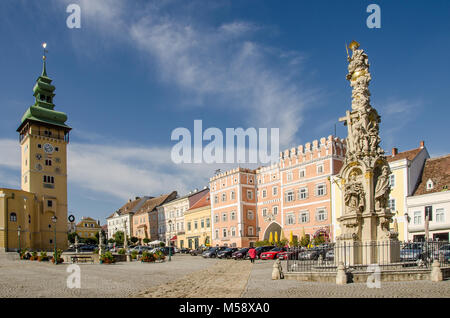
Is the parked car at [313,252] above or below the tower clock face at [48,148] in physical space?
below

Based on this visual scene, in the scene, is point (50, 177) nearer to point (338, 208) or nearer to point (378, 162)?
point (338, 208)

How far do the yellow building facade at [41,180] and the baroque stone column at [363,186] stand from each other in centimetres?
A: 6232

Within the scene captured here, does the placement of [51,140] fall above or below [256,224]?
above

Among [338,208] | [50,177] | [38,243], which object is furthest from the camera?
[50,177]

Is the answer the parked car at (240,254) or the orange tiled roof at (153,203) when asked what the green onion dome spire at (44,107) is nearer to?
the orange tiled roof at (153,203)

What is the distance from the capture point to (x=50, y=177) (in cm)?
7675

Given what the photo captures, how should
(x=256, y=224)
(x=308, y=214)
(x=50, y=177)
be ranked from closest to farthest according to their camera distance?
(x=308, y=214)
(x=256, y=224)
(x=50, y=177)

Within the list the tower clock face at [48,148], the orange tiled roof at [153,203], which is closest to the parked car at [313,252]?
the tower clock face at [48,148]

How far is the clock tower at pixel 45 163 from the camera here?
73.6m

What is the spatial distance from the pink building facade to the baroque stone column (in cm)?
3197

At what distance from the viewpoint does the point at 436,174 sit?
4241 centimetres

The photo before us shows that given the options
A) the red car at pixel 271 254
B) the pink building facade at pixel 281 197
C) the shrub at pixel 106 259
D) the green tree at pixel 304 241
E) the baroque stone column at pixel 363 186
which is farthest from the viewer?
the pink building facade at pixel 281 197
